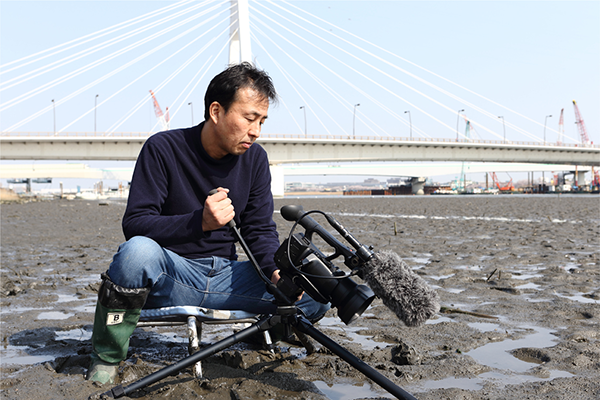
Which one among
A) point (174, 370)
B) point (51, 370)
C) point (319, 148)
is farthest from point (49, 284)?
point (319, 148)

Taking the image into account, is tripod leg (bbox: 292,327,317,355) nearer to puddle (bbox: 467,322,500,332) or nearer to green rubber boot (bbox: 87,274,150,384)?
green rubber boot (bbox: 87,274,150,384)

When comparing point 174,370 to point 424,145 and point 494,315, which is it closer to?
point 494,315

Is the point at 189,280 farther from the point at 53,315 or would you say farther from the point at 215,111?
the point at 53,315

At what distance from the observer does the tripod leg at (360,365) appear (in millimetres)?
1680

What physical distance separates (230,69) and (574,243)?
255 inches

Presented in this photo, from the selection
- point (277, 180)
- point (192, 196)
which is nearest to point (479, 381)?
point (192, 196)

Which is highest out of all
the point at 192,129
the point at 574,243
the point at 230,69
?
the point at 230,69

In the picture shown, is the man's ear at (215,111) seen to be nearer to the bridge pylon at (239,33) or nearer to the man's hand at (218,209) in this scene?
the man's hand at (218,209)

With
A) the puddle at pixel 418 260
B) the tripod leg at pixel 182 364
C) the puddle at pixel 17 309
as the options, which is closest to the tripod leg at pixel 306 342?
the tripod leg at pixel 182 364

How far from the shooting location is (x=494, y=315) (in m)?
3.28

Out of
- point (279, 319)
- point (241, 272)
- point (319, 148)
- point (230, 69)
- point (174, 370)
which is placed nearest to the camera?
point (174, 370)

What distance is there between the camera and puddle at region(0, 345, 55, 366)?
2.44m

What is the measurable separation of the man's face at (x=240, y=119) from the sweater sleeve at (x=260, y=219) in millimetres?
305

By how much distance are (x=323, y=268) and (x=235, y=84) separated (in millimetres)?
939
